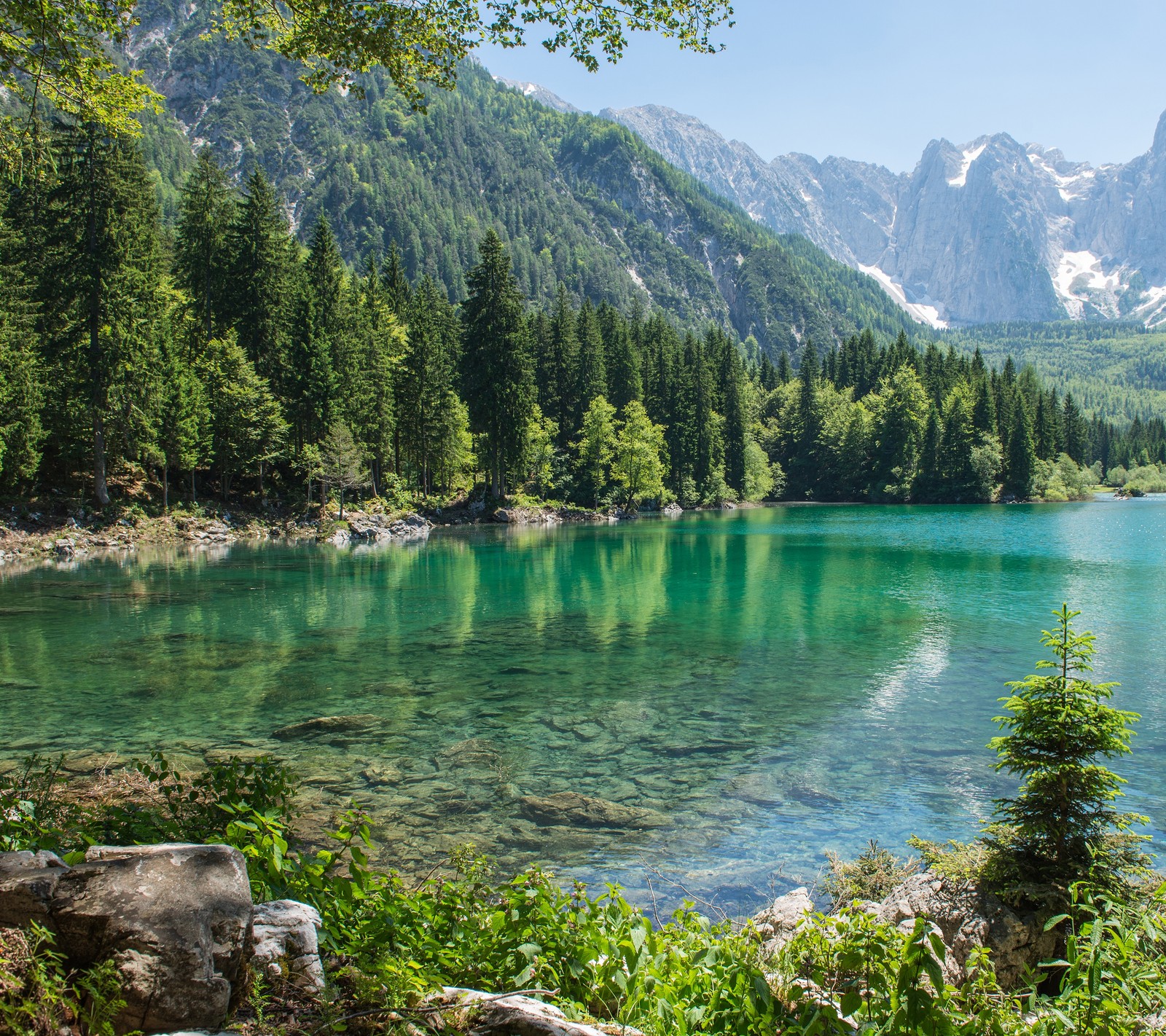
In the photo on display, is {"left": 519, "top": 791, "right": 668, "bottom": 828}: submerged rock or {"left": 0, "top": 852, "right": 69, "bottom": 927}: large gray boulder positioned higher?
{"left": 0, "top": 852, "right": 69, "bottom": 927}: large gray boulder

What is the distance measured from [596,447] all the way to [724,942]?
7236 cm

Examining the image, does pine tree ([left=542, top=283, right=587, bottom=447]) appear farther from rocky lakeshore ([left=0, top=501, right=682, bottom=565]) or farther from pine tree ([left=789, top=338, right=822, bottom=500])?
pine tree ([left=789, top=338, right=822, bottom=500])

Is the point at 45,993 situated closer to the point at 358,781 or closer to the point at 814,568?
the point at 358,781

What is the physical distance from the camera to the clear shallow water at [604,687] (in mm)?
9406

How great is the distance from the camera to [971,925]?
583 centimetres

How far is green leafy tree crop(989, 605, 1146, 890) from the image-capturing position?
5863 millimetres

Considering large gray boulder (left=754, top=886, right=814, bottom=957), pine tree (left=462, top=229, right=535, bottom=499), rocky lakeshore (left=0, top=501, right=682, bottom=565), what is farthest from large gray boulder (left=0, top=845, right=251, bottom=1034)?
pine tree (left=462, top=229, right=535, bottom=499)

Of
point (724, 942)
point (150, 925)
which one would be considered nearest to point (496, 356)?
point (724, 942)

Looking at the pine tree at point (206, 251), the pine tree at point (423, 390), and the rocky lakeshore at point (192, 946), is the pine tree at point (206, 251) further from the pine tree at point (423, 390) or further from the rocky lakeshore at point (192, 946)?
the rocky lakeshore at point (192, 946)

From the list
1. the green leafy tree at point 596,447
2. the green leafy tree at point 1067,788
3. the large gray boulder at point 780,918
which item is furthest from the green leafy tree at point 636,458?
the green leafy tree at point 1067,788

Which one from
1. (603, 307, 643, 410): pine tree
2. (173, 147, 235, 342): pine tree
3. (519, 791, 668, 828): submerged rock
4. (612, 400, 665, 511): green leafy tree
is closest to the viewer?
(519, 791, 668, 828): submerged rock

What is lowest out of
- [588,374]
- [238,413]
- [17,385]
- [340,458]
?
[340,458]

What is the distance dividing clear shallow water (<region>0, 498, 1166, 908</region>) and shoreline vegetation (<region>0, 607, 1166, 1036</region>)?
242 cm

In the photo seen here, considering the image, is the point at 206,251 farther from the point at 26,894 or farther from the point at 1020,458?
the point at 1020,458
